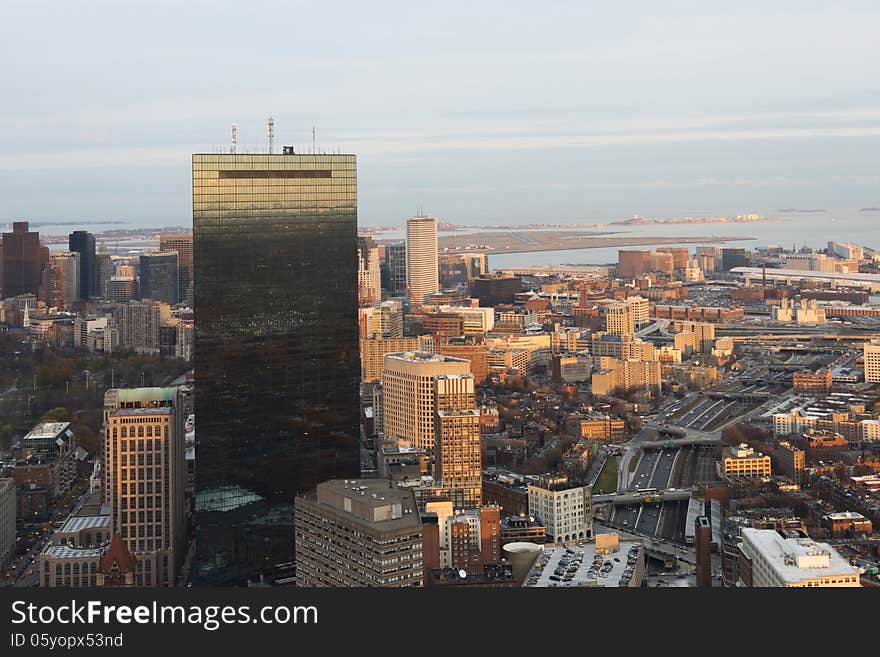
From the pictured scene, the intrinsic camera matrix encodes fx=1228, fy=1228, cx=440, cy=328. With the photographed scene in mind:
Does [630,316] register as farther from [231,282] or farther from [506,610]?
[506,610]

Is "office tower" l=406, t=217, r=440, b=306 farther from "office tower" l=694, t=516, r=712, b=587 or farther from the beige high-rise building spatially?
"office tower" l=694, t=516, r=712, b=587

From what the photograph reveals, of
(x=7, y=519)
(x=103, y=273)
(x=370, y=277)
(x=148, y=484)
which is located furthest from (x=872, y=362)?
(x=7, y=519)

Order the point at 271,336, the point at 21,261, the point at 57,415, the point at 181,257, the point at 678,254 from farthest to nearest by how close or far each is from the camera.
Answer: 1. the point at 678,254
2. the point at 181,257
3. the point at 21,261
4. the point at 57,415
5. the point at 271,336

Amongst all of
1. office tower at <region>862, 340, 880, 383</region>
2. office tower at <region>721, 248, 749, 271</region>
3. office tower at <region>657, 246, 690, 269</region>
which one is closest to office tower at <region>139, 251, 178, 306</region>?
office tower at <region>862, 340, 880, 383</region>

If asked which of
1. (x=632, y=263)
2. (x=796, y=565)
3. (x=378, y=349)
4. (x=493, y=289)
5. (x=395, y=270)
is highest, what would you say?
(x=632, y=263)

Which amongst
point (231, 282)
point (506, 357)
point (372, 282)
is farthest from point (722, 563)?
point (372, 282)

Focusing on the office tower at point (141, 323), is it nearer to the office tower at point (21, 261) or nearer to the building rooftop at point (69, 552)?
the office tower at point (21, 261)

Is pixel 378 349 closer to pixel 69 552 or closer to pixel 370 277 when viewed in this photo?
pixel 370 277

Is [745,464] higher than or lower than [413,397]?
lower
